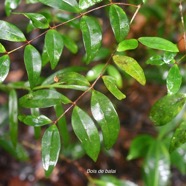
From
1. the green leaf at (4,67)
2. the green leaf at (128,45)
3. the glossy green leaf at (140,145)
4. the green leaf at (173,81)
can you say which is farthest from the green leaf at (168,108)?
the glossy green leaf at (140,145)

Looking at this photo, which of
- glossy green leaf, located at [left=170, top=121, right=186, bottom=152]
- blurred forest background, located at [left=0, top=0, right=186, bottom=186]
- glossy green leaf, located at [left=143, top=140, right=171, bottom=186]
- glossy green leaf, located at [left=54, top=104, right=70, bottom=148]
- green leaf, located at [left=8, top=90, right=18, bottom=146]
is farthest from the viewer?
blurred forest background, located at [left=0, top=0, right=186, bottom=186]

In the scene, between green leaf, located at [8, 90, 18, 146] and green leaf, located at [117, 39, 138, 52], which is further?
green leaf, located at [8, 90, 18, 146]

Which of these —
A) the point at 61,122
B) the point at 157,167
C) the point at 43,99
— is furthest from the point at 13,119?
the point at 157,167

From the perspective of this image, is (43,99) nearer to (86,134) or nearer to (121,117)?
(86,134)

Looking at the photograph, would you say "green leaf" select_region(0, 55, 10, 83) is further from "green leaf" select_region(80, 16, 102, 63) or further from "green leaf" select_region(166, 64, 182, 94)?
"green leaf" select_region(166, 64, 182, 94)

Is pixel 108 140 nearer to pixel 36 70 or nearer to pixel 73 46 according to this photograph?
pixel 36 70

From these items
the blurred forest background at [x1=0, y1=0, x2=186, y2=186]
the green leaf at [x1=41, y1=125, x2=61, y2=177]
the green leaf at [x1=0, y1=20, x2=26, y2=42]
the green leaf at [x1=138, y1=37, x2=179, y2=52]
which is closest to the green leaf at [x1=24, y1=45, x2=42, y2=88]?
the green leaf at [x1=0, y1=20, x2=26, y2=42]
